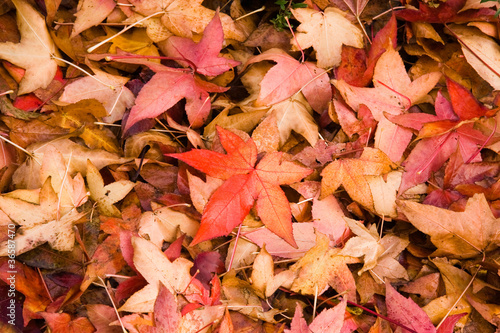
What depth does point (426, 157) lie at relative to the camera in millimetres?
1027

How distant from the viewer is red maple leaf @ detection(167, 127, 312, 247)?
35.0 inches

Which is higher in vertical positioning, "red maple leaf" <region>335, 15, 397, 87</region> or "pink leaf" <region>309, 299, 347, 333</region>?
"red maple leaf" <region>335, 15, 397, 87</region>

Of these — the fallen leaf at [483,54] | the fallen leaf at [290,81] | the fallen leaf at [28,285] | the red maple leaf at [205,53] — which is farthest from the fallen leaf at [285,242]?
the fallen leaf at [483,54]

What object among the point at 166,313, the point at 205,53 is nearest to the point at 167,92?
the point at 205,53

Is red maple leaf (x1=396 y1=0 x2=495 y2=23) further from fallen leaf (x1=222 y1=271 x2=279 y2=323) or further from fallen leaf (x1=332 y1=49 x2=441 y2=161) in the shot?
fallen leaf (x1=222 y1=271 x2=279 y2=323)

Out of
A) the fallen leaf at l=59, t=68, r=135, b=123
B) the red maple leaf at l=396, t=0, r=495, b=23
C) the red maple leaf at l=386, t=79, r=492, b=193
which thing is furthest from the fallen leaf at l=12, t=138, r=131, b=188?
the red maple leaf at l=396, t=0, r=495, b=23

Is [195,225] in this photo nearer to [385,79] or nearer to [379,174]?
[379,174]

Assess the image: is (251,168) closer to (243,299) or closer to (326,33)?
(243,299)

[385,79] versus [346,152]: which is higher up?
[385,79]

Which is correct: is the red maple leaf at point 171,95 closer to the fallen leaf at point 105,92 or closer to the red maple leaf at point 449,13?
the fallen leaf at point 105,92

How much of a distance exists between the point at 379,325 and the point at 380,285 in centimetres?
11

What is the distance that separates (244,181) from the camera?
92cm

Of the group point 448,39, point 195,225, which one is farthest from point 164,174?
point 448,39

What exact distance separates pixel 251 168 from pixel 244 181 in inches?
1.5
